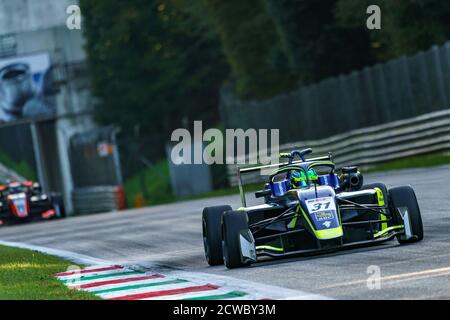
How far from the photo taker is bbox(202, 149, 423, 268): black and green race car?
14039 millimetres

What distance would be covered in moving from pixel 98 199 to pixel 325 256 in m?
38.8

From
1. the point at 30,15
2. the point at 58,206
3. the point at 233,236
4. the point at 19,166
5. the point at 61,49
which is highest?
the point at 30,15

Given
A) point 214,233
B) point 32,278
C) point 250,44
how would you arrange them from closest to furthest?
point 214,233, point 32,278, point 250,44

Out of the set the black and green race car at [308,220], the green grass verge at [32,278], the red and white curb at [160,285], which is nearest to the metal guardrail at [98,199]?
the green grass verge at [32,278]

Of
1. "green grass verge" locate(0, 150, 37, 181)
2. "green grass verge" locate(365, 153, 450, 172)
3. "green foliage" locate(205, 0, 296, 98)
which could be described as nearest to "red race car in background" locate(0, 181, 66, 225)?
"green grass verge" locate(365, 153, 450, 172)

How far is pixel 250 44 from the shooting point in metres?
54.2

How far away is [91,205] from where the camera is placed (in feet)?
177

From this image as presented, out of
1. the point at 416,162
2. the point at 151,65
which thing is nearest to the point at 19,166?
the point at 151,65

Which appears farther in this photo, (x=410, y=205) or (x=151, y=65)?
(x=151, y=65)

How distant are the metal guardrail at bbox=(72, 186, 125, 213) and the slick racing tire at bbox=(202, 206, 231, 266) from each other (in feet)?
113

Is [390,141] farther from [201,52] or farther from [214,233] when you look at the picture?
[201,52]

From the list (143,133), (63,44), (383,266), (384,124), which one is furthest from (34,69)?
(383,266)

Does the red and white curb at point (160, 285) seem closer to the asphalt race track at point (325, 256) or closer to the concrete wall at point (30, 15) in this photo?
the asphalt race track at point (325, 256)
